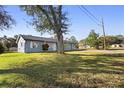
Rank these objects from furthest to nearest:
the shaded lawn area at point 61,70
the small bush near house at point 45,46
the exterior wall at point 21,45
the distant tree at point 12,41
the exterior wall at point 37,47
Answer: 1. the small bush near house at point 45,46
2. the exterior wall at point 37,47
3. the exterior wall at point 21,45
4. the distant tree at point 12,41
5. the shaded lawn area at point 61,70

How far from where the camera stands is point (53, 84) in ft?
8.47

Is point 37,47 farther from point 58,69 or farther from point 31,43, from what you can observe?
point 58,69

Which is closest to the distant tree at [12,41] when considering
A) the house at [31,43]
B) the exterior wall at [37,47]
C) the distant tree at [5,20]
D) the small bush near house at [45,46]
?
the house at [31,43]

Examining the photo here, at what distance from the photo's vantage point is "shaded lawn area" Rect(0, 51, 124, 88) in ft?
8.57

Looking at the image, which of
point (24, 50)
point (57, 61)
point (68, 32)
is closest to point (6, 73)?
point (24, 50)

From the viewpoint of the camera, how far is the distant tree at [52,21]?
3394mm

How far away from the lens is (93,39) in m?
3.19

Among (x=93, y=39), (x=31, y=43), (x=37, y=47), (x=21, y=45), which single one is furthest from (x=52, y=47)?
(x=93, y=39)

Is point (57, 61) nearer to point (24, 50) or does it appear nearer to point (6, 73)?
point (24, 50)

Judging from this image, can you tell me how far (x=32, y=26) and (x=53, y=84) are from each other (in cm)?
98

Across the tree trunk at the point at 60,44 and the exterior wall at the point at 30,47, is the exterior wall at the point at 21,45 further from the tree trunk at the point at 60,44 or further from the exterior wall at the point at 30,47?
the tree trunk at the point at 60,44

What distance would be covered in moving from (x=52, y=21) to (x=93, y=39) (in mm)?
973

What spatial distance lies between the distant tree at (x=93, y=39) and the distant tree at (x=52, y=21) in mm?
452

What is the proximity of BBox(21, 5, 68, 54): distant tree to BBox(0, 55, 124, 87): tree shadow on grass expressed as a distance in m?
0.46
